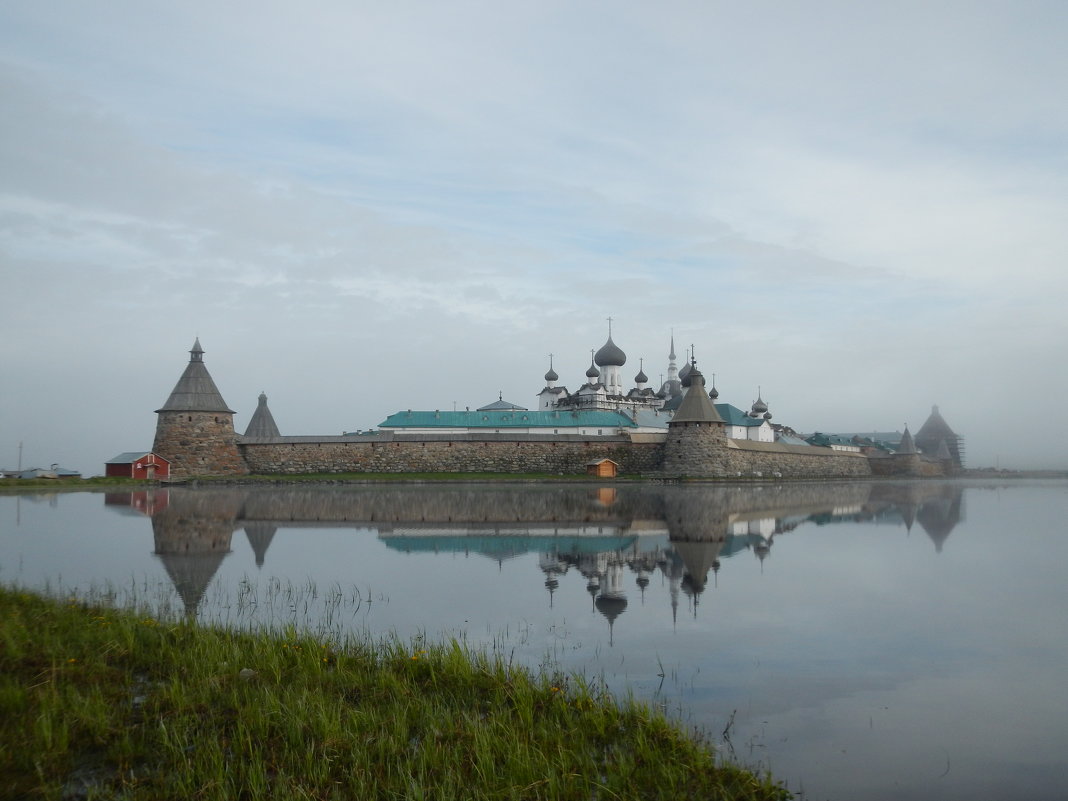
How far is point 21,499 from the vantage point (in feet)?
72.1

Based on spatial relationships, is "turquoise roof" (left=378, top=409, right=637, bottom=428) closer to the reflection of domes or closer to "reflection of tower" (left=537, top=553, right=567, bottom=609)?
"reflection of tower" (left=537, top=553, right=567, bottom=609)

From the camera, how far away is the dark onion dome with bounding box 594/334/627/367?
49.1 m

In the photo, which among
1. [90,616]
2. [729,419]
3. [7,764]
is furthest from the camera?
[729,419]

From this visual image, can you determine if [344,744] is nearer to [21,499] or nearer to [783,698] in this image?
[783,698]

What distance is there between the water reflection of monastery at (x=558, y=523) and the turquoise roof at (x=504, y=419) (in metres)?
12.2

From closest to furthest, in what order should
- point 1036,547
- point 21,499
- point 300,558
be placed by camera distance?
point 300,558
point 1036,547
point 21,499

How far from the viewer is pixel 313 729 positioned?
4.15 m

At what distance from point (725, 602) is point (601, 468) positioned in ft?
86.5

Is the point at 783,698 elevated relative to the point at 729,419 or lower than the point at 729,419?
lower

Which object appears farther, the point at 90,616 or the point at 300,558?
the point at 300,558

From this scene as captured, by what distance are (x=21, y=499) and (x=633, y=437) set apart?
79.1 ft

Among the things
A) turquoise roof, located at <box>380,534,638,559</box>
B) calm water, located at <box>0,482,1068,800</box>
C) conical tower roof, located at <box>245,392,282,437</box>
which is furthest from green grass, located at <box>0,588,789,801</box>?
conical tower roof, located at <box>245,392,282,437</box>

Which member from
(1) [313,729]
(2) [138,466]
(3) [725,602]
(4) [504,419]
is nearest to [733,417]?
(4) [504,419]

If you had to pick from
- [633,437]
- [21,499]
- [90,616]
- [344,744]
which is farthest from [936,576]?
[633,437]
